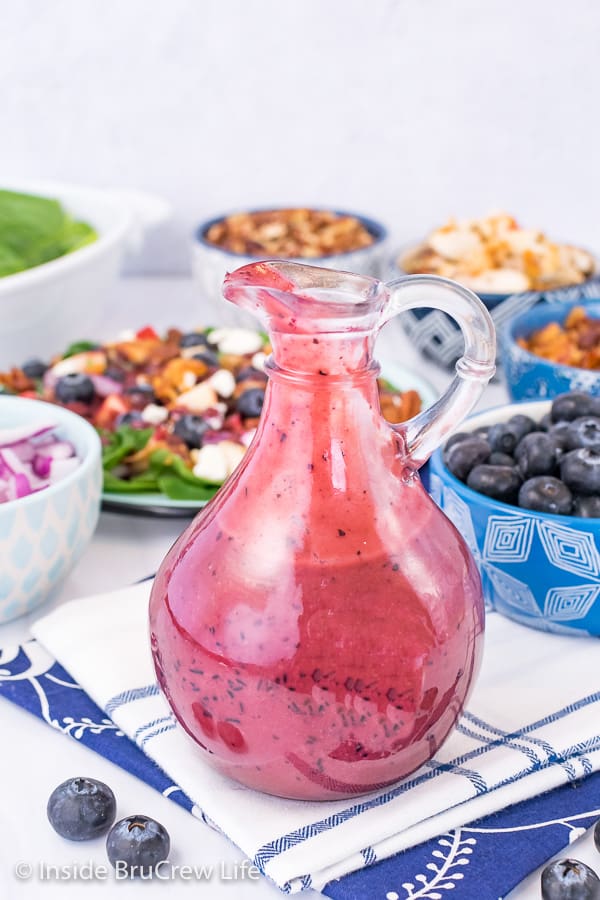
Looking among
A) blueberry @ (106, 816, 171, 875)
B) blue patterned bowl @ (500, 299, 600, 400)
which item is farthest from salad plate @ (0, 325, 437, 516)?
blueberry @ (106, 816, 171, 875)

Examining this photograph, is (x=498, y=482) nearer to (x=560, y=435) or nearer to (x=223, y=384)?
(x=560, y=435)

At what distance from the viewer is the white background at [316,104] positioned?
189cm

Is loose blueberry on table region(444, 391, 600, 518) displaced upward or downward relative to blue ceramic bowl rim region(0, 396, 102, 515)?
upward

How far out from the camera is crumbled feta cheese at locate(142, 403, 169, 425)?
1260 millimetres

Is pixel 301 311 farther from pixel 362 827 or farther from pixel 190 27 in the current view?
pixel 190 27

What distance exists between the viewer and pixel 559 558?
875 mm

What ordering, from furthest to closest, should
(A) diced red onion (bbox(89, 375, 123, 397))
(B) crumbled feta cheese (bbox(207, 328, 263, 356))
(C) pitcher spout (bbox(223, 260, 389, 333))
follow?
1. (B) crumbled feta cheese (bbox(207, 328, 263, 356))
2. (A) diced red onion (bbox(89, 375, 123, 397))
3. (C) pitcher spout (bbox(223, 260, 389, 333))

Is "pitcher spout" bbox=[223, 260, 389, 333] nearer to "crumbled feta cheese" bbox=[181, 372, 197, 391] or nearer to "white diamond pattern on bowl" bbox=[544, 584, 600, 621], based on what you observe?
"white diamond pattern on bowl" bbox=[544, 584, 600, 621]

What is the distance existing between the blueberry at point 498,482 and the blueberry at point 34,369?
2.19 feet

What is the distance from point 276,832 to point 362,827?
55mm

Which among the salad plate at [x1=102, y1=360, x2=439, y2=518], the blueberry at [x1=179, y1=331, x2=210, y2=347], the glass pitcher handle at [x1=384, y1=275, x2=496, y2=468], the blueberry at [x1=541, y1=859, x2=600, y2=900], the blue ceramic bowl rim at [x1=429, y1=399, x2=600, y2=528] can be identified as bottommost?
the salad plate at [x1=102, y1=360, x2=439, y2=518]

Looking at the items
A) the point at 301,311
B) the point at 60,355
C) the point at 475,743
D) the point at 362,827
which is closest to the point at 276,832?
the point at 362,827

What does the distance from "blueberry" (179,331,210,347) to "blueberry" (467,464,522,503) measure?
23.9 inches

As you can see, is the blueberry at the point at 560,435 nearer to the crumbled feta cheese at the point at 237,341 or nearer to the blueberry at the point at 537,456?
the blueberry at the point at 537,456
